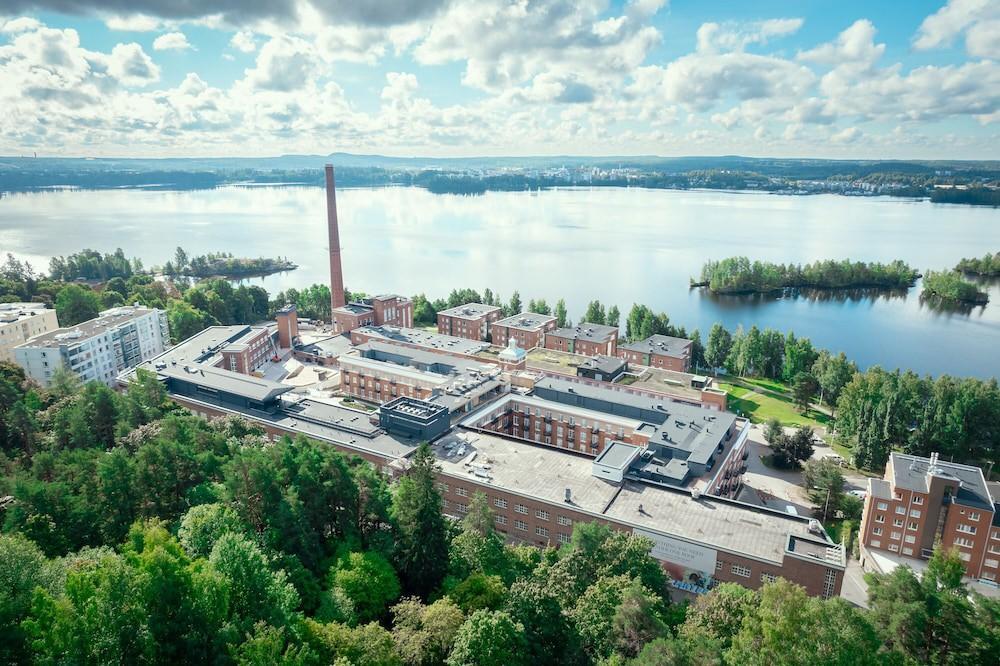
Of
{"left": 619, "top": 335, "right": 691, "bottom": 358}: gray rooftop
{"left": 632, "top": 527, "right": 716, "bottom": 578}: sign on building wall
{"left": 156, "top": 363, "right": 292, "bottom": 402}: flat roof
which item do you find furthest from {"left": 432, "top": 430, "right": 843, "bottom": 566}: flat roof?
{"left": 619, "top": 335, "right": 691, "bottom": 358}: gray rooftop

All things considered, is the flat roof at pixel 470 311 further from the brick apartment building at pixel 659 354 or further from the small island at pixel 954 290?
the small island at pixel 954 290

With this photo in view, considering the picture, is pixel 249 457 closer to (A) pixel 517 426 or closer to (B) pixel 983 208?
(A) pixel 517 426

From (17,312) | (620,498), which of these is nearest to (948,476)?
(620,498)

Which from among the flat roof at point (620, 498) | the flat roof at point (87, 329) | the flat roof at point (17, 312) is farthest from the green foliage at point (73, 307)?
the flat roof at point (620, 498)

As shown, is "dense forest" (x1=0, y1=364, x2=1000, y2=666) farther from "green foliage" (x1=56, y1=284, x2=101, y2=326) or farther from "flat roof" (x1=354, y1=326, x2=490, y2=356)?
"green foliage" (x1=56, y1=284, x2=101, y2=326)

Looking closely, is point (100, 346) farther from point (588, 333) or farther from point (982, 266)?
point (982, 266)

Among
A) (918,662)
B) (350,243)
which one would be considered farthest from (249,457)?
(350,243)
